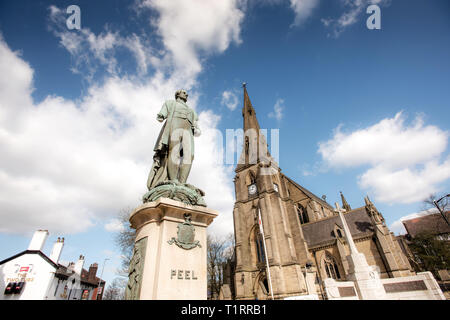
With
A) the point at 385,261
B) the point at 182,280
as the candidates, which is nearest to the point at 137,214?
the point at 182,280

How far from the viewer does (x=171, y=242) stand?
11.6 ft

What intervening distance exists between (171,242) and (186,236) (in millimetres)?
300

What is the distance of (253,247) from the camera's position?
91.5ft

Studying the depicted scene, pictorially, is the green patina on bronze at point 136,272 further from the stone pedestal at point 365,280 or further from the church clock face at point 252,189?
the church clock face at point 252,189

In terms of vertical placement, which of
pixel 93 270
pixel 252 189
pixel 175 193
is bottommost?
pixel 175 193

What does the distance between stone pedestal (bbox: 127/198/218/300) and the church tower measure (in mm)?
17892

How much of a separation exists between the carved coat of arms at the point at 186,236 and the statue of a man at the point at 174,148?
3.39 ft

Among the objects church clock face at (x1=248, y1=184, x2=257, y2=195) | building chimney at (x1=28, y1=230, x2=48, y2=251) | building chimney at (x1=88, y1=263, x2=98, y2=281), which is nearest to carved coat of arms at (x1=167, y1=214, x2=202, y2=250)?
building chimney at (x1=28, y1=230, x2=48, y2=251)

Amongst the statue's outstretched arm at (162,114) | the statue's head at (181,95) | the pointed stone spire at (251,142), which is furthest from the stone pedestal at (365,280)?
the pointed stone spire at (251,142)

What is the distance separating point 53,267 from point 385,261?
110 ft

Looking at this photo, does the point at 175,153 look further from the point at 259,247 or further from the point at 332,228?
the point at 332,228

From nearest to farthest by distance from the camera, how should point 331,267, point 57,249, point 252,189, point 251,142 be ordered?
point 57,249, point 331,267, point 252,189, point 251,142

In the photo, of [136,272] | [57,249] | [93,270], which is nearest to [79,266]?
[57,249]

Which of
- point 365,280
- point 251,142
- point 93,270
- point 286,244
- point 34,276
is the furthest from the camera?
point 251,142
